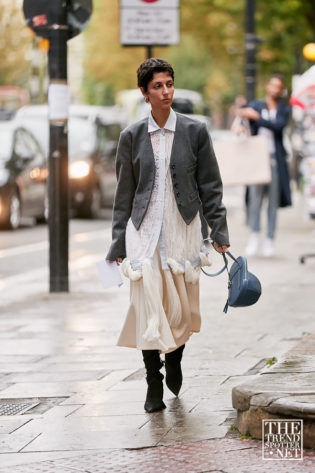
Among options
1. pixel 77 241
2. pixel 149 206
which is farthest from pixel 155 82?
pixel 77 241

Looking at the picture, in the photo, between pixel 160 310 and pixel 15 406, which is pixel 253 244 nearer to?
pixel 15 406

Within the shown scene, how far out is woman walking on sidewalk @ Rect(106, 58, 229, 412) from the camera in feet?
21.2

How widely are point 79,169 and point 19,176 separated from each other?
124 inches

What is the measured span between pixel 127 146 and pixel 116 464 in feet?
6.05

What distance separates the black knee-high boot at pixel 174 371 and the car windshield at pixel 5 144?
13834mm

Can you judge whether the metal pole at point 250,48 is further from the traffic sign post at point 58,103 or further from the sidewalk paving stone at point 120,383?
the sidewalk paving stone at point 120,383

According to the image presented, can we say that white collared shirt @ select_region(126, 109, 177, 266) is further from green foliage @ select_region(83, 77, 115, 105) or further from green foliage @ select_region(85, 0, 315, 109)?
green foliage @ select_region(83, 77, 115, 105)

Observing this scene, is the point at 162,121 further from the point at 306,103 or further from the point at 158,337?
the point at 306,103

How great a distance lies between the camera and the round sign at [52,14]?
11.2 meters

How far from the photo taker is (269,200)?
14.4 m

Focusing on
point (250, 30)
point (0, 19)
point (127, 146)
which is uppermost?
point (0, 19)

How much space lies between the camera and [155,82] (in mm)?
6477

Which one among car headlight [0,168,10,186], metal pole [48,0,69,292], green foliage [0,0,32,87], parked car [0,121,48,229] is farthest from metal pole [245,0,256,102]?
green foliage [0,0,32,87]

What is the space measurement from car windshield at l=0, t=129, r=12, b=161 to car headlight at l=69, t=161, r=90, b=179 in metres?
2.42
